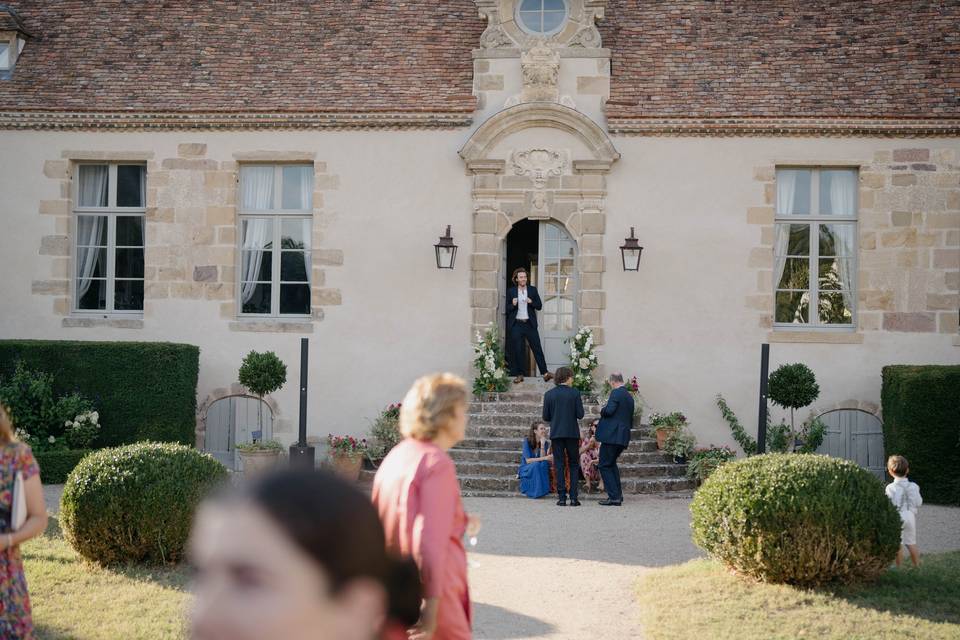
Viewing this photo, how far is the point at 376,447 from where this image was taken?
12.4 meters

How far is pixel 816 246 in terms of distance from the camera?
518 inches

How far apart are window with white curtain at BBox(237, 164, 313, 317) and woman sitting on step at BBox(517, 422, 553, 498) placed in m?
4.13

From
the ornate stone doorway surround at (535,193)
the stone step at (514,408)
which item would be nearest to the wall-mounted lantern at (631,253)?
the ornate stone doorway surround at (535,193)

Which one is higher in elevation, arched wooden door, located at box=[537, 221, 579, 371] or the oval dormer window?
the oval dormer window

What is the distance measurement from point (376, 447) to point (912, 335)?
273 inches

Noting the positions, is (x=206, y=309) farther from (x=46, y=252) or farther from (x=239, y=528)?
(x=239, y=528)

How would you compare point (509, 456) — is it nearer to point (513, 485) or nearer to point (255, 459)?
point (513, 485)

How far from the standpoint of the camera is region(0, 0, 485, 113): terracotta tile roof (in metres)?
13.4

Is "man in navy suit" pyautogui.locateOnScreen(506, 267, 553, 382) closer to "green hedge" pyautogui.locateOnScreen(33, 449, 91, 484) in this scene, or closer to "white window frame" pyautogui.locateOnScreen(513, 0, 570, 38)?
"white window frame" pyautogui.locateOnScreen(513, 0, 570, 38)

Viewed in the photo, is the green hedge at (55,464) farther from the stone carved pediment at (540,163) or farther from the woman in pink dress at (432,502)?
the woman in pink dress at (432,502)

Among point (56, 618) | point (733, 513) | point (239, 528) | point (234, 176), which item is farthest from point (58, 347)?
point (239, 528)

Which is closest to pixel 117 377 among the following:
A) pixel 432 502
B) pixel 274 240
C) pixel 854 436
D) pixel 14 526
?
pixel 274 240

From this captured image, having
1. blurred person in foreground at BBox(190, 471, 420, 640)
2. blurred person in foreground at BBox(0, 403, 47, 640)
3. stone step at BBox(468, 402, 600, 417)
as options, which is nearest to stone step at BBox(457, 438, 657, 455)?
stone step at BBox(468, 402, 600, 417)

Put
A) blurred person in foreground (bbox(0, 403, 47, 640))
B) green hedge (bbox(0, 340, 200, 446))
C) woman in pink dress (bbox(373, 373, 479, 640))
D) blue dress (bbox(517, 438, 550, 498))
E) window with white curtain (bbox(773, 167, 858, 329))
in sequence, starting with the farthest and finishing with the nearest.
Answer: window with white curtain (bbox(773, 167, 858, 329)) < green hedge (bbox(0, 340, 200, 446)) < blue dress (bbox(517, 438, 550, 498)) < blurred person in foreground (bbox(0, 403, 47, 640)) < woman in pink dress (bbox(373, 373, 479, 640))
